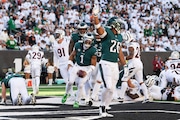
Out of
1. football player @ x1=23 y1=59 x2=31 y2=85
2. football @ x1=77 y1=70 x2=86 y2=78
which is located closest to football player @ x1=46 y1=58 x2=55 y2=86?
football player @ x1=23 y1=59 x2=31 y2=85

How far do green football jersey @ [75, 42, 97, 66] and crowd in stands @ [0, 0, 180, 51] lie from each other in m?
9.11

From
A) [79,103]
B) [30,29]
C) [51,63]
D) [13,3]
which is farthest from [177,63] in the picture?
[13,3]

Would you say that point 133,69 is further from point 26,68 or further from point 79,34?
point 26,68

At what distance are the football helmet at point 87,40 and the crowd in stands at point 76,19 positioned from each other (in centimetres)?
928

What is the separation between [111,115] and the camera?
10.6 metres

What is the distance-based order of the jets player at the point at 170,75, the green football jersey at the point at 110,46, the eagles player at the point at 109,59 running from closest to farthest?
the eagles player at the point at 109,59
the green football jersey at the point at 110,46
the jets player at the point at 170,75

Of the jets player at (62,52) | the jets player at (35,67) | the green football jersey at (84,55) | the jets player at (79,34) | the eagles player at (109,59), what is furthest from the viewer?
the jets player at (35,67)

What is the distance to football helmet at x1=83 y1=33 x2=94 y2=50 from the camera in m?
12.6

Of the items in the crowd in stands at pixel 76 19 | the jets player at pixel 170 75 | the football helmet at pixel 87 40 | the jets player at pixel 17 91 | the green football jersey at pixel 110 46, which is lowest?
the jets player at pixel 17 91

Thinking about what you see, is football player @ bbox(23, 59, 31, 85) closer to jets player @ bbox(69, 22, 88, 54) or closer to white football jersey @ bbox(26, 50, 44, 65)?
white football jersey @ bbox(26, 50, 44, 65)

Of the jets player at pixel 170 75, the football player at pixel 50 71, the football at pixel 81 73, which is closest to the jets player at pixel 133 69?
the jets player at pixel 170 75

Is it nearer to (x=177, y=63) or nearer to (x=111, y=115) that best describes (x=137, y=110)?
(x=111, y=115)

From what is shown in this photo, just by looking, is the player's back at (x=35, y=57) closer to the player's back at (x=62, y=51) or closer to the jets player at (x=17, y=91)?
the player's back at (x=62, y=51)

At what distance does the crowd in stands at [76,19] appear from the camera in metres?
24.9
